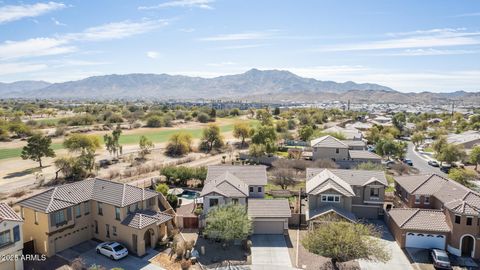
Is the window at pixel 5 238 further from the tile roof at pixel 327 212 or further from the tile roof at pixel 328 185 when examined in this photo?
the tile roof at pixel 328 185

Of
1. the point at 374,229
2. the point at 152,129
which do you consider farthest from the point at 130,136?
the point at 374,229

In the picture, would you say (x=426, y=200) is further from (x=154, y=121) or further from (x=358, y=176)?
(x=154, y=121)

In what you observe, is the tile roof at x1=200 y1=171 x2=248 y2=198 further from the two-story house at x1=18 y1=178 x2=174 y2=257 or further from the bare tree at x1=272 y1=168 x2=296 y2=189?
the bare tree at x1=272 y1=168 x2=296 y2=189

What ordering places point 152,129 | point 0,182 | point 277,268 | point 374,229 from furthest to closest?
point 152,129 → point 0,182 → point 374,229 → point 277,268

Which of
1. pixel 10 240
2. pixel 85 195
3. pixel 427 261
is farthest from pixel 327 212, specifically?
pixel 10 240

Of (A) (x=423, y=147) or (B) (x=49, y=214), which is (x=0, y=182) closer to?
(B) (x=49, y=214)

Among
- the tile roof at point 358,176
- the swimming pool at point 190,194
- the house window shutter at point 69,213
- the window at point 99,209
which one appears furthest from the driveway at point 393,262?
the house window shutter at point 69,213

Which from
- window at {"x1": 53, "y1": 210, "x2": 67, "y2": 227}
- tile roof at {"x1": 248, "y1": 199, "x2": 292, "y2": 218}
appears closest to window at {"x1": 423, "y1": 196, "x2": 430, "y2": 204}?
tile roof at {"x1": 248, "y1": 199, "x2": 292, "y2": 218}
